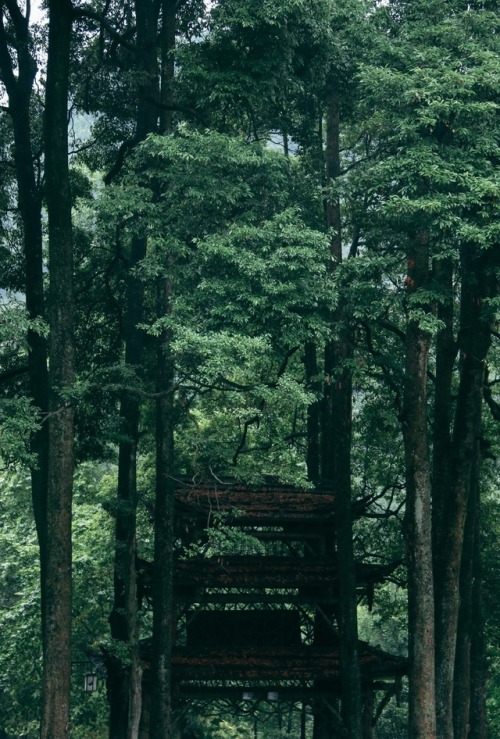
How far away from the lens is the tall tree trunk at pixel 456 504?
19.0 meters

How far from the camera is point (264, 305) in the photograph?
16922 mm

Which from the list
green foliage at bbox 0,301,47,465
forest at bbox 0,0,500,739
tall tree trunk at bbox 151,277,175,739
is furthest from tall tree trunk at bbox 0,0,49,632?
green foliage at bbox 0,301,47,465

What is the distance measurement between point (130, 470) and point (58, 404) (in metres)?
5.17

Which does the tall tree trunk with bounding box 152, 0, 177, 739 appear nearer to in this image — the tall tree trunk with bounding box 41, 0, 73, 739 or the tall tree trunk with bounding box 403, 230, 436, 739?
the tall tree trunk with bounding box 41, 0, 73, 739

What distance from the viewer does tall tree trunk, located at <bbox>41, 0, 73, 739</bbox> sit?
15.4 metres

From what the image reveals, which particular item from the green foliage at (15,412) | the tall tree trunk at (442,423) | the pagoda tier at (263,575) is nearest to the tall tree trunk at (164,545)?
the pagoda tier at (263,575)

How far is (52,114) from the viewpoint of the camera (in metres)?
17.0

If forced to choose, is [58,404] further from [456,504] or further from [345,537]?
[456,504]

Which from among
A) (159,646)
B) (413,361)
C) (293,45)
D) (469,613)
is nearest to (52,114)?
(293,45)

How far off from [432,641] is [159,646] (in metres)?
4.84

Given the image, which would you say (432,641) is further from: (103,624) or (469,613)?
(103,624)

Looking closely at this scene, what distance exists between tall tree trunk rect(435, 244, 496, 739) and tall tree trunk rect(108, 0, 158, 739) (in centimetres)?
565

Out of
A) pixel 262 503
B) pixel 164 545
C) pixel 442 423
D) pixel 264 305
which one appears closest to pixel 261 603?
pixel 262 503

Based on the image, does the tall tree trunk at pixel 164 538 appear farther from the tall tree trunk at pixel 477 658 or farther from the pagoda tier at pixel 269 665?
the tall tree trunk at pixel 477 658
